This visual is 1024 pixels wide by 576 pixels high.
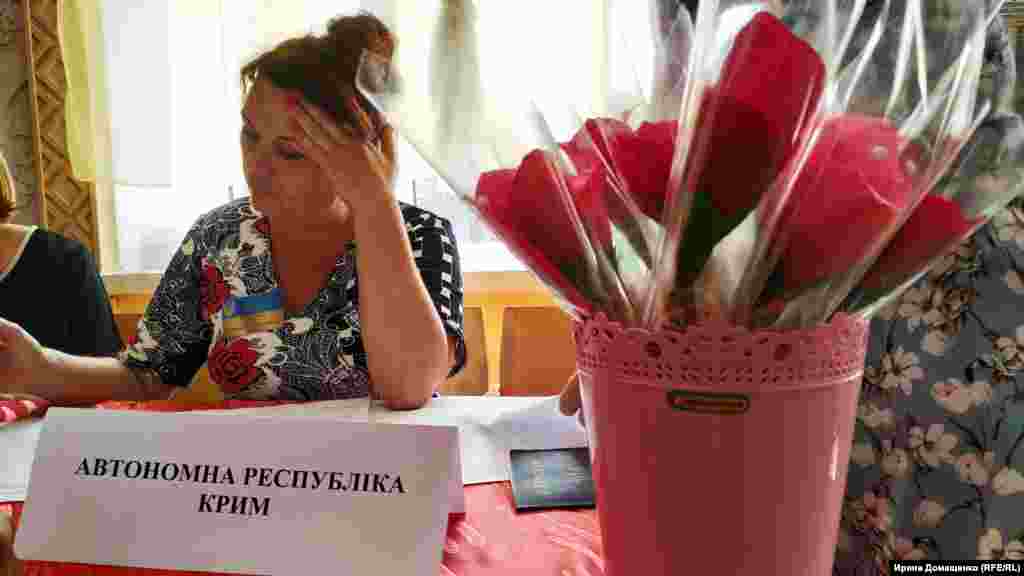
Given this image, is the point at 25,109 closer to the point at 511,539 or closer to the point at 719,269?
the point at 511,539

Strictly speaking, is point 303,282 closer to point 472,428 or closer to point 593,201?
point 472,428

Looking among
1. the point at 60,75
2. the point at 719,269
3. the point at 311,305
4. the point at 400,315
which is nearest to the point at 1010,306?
the point at 719,269

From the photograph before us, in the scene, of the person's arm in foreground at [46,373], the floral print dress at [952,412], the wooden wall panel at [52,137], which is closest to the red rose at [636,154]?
the floral print dress at [952,412]

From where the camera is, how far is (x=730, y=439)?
0.31 meters

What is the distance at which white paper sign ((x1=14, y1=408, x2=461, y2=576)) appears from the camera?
0.46 meters

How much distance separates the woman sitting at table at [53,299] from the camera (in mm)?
1559

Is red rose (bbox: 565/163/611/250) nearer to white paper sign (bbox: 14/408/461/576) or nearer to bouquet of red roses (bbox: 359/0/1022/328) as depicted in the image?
bouquet of red roses (bbox: 359/0/1022/328)

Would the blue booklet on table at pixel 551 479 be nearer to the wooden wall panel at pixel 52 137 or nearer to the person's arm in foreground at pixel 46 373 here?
the person's arm in foreground at pixel 46 373

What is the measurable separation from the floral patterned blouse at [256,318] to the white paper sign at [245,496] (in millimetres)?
571

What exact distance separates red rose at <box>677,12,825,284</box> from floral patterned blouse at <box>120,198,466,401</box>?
0.83 m

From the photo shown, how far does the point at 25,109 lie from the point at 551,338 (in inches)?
76.8

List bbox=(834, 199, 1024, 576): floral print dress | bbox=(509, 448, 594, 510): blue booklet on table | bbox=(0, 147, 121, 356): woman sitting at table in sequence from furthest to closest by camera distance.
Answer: bbox=(0, 147, 121, 356): woman sitting at table < bbox=(509, 448, 594, 510): blue booklet on table < bbox=(834, 199, 1024, 576): floral print dress

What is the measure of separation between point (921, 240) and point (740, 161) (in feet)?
0.29

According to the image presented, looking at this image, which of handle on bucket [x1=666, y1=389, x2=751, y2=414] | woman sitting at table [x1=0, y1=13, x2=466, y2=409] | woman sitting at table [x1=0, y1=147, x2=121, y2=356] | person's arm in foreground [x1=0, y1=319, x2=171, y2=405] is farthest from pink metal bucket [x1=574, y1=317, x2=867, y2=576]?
woman sitting at table [x1=0, y1=147, x2=121, y2=356]
